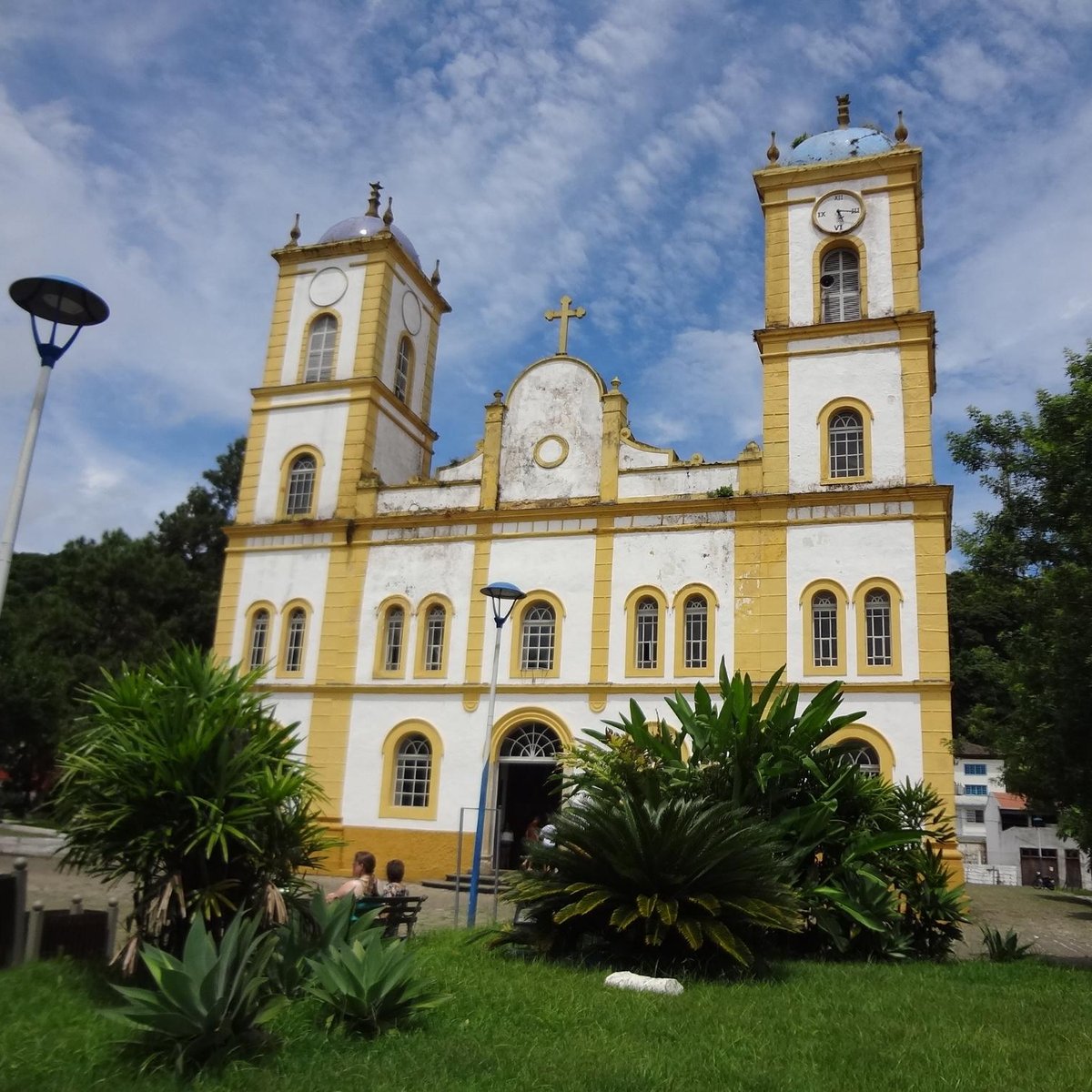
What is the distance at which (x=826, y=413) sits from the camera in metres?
19.8

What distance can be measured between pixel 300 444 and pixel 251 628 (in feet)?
13.5

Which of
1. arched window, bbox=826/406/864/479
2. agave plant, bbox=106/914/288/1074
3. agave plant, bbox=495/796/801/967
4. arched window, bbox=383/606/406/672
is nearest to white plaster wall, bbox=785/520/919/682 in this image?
arched window, bbox=826/406/864/479

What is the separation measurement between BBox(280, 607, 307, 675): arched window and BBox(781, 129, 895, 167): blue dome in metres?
13.5

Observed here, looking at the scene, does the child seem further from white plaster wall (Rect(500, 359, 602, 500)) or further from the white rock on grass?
white plaster wall (Rect(500, 359, 602, 500))

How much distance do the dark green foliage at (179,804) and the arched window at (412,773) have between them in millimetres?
12692

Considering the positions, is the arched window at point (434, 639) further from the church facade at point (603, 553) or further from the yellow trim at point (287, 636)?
the yellow trim at point (287, 636)

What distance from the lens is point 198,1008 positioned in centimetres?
557

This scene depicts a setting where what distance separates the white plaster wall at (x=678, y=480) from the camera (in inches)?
781

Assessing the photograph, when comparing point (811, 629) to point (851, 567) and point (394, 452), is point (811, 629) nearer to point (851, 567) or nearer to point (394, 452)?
point (851, 567)

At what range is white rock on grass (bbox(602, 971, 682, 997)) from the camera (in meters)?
7.98

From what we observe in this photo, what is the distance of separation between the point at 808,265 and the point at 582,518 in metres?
6.67

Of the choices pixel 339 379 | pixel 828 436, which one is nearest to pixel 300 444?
pixel 339 379

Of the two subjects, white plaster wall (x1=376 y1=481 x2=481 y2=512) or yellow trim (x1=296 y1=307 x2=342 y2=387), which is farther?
yellow trim (x1=296 y1=307 x2=342 y2=387)

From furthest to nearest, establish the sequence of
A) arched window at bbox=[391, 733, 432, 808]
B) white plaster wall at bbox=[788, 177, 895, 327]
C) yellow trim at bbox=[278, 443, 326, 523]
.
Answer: yellow trim at bbox=[278, 443, 326, 523]
white plaster wall at bbox=[788, 177, 895, 327]
arched window at bbox=[391, 733, 432, 808]
